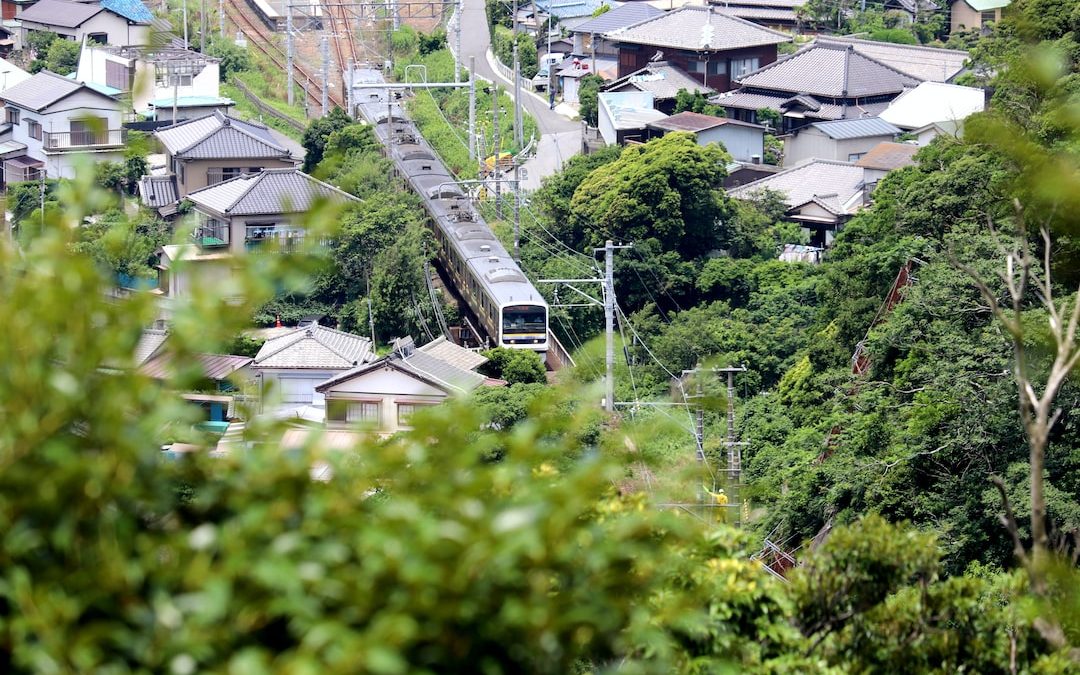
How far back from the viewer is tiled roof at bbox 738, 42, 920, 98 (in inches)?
863

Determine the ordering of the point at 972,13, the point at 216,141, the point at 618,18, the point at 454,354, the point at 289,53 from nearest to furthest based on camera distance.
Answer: the point at 454,354, the point at 216,141, the point at 289,53, the point at 618,18, the point at 972,13

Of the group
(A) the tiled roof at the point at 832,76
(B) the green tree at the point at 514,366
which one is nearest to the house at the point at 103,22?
(A) the tiled roof at the point at 832,76

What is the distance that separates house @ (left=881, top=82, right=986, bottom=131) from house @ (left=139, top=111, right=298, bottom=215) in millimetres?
8756

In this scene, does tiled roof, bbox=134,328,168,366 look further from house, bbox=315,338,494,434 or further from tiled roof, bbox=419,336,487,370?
tiled roof, bbox=419,336,487,370

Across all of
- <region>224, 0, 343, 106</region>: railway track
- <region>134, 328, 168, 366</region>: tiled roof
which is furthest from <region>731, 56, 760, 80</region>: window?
<region>134, 328, 168, 366</region>: tiled roof

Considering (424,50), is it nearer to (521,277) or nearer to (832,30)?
(832,30)

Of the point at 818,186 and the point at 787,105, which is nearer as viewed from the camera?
the point at 818,186

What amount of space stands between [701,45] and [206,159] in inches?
364

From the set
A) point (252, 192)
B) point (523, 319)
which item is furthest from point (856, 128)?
point (252, 192)

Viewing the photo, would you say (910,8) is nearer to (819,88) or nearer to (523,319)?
(819,88)

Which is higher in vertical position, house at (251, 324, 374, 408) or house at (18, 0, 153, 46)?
house at (18, 0, 153, 46)

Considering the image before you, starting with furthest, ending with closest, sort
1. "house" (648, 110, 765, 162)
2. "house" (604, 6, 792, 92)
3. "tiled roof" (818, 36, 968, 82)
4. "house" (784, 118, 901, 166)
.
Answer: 1. "house" (604, 6, 792, 92)
2. "tiled roof" (818, 36, 968, 82)
3. "house" (784, 118, 901, 166)
4. "house" (648, 110, 765, 162)

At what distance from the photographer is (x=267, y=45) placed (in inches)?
1035

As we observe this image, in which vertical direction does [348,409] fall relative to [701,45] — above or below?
below
